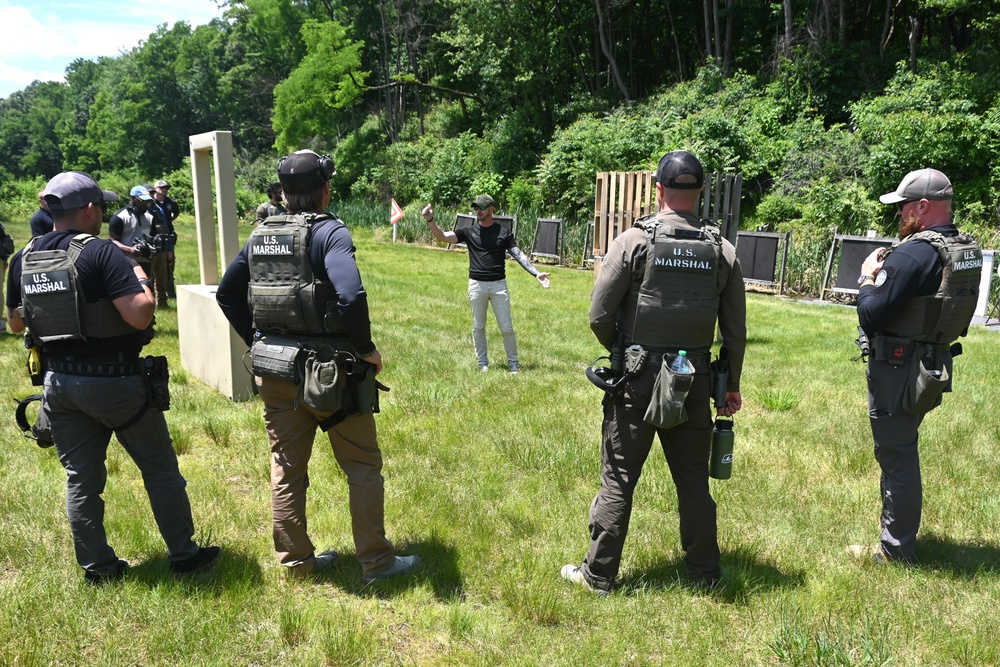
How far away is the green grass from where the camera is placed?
329 cm

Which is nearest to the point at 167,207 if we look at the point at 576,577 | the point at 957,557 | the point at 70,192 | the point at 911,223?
the point at 70,192

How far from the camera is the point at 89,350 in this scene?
3.53 metres

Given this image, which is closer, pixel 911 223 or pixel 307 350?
pixel 307 350

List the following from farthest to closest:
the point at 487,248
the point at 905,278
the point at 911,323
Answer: the point at 487,248 < the point at 911,323 < the point at 905,278

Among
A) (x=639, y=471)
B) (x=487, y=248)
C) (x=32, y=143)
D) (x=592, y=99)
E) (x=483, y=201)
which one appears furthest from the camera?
(x=32, y=143)

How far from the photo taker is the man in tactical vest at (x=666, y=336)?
3.44 meters

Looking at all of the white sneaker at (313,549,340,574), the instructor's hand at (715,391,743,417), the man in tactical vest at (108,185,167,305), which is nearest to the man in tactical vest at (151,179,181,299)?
the man in tactical vest at (108,185,167,305)

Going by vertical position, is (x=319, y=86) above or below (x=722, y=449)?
above

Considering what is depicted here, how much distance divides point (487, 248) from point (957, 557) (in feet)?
17.6

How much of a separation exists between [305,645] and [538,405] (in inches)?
160

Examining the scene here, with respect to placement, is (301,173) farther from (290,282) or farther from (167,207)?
(167,207)

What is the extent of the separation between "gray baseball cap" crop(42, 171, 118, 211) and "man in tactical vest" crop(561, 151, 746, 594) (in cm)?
247

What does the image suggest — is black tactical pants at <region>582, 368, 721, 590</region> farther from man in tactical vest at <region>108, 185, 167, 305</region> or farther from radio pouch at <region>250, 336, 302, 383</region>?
man in tactical vest at <region>108, 185, 167, 305</region>

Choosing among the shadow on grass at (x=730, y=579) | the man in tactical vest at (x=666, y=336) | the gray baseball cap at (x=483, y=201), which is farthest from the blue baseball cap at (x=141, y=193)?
the shadow on grass at (x=730, y=579)
